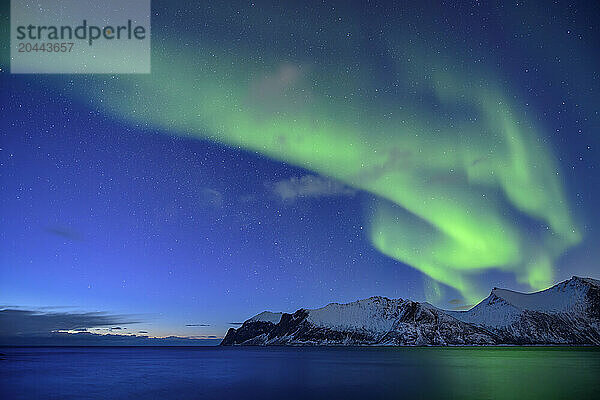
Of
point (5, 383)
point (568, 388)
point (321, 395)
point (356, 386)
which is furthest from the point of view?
point (5, 383)

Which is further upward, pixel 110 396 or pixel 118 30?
pixel 118 30

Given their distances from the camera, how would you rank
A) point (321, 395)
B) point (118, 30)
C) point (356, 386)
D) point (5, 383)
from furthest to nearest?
point (5, 383), point (356, 386), point (321, 395), point (118, 30)

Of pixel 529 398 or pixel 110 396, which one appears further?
pixel 110 396

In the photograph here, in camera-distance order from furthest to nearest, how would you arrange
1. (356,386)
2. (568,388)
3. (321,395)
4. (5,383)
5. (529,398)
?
(5,383) < (356,386) < (568,388) < (321,395) < (529,398)

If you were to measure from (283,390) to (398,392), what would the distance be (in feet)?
42.2

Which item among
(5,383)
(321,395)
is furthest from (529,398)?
(5,383)

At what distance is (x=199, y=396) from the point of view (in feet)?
166

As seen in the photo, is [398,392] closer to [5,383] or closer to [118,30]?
[118,30]

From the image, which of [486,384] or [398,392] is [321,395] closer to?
[398,392]

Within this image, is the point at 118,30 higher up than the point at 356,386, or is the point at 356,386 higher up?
the point at 118,30

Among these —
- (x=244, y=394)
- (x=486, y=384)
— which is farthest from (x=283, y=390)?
(x=486, y=384)

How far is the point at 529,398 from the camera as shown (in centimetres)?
4556

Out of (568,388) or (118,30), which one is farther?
(568,388)

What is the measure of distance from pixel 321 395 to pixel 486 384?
2393 centimetres
